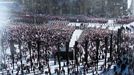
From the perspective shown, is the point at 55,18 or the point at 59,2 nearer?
the point at 55,18

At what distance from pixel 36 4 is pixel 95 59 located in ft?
171

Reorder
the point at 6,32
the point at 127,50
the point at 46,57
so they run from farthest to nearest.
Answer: the point at 6,32 → the point at 127,50 → the point at 46,57

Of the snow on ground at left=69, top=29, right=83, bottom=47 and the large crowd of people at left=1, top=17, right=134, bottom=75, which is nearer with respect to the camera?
the large crowd of people at left=1, top=17, right=134, bottom=75

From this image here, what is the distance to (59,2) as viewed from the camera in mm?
89938

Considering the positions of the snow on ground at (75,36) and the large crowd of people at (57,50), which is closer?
the large crowd of people at (57,50)

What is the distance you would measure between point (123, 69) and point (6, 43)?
15.5 m

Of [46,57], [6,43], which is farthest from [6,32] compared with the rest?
[46,57]

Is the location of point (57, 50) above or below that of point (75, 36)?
above

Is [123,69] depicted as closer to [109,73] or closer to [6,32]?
[109,73]

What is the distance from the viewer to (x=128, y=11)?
3558 inches

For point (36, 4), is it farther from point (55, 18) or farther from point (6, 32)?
point (6, 32)

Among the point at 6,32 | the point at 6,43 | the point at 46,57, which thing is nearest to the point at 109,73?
the point at 46,57

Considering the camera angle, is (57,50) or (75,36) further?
(75,36)

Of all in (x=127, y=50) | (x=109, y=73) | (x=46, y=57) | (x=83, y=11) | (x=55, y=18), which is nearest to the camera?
(x=109, y=73)
